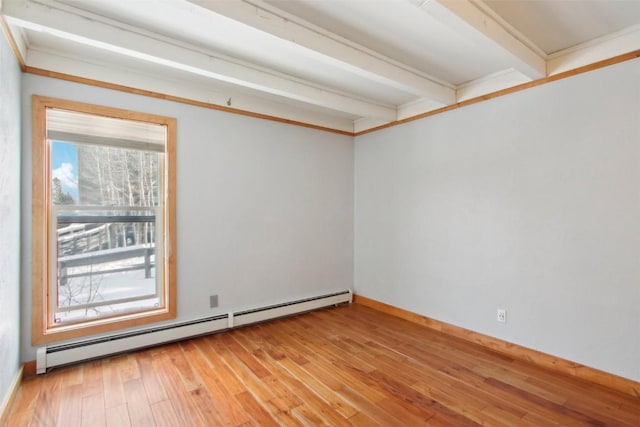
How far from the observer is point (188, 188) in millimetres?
3100

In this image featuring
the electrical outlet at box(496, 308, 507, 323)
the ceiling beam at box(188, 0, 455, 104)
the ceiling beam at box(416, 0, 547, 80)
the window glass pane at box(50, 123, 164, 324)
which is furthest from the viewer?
the electrical outlet at box(496, 308, 507, 323)

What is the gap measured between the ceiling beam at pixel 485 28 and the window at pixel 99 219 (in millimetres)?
2485

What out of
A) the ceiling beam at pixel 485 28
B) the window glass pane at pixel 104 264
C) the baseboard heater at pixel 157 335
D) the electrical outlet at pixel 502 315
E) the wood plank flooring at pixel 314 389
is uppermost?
the ceiling beam at pixel 485 28

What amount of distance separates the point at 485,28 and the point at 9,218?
3322 millimetres

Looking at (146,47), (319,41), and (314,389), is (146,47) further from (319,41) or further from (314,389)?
(314,389)

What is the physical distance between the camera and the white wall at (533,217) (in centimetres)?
223

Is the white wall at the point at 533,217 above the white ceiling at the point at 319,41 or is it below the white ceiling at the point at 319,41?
below

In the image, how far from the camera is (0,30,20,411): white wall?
1.88 metres

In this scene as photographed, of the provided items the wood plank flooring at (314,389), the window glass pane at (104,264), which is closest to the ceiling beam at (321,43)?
the window glass pane at (104,264)

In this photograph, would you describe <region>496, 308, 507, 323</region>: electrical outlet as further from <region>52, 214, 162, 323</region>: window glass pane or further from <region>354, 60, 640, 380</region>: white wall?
<region>52, 214, 162, 323</region>: window glass pane

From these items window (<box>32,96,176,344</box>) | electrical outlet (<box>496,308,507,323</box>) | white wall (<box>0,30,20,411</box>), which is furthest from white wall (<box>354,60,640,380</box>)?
white wall (<box>0,30,20,411</box>)

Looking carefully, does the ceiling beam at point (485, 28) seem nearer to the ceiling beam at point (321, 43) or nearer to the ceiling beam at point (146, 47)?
the ceiling beam at point (321, 43)

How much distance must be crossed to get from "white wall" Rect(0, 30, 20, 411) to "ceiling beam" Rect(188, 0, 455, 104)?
1401 mm

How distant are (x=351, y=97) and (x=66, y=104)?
2.60 m
